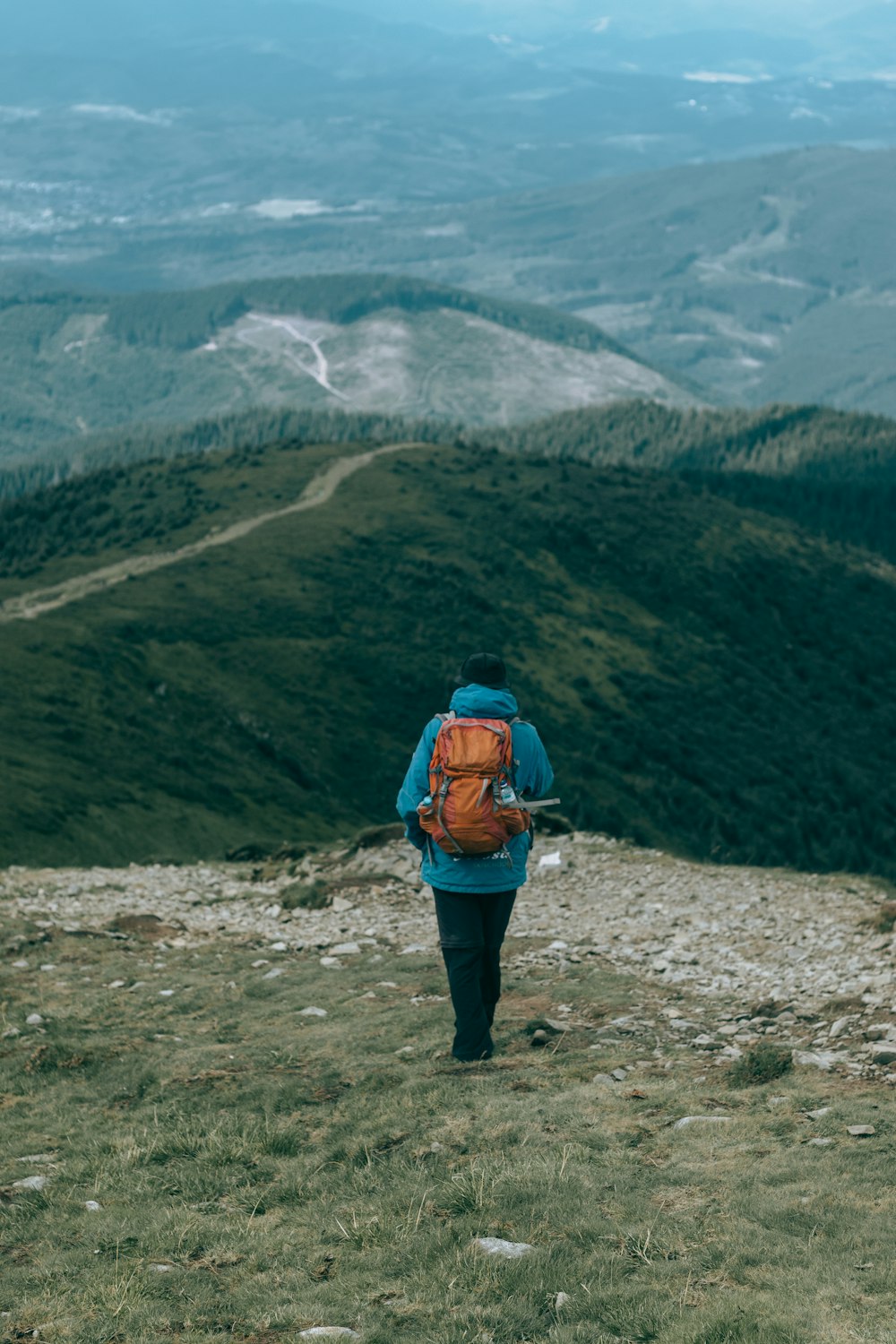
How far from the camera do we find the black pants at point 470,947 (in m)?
13.5

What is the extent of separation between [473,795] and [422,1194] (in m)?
3.78

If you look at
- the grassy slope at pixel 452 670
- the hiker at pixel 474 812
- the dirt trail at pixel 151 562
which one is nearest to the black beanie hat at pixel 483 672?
the hiker at pixel 474 812

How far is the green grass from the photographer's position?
8.74 metres

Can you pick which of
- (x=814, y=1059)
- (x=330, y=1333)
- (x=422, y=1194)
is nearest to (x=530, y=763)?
(x=814, y=1059)

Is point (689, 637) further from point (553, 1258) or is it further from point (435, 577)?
point (553, 1258)

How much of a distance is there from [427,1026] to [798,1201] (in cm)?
633

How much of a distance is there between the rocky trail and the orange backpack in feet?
9.98

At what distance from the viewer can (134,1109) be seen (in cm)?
1346

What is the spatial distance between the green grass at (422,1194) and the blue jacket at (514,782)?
1835 mm

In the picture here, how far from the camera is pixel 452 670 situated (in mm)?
75688

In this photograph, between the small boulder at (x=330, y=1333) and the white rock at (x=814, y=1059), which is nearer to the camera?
the small boulder at (x=330, y=1333)

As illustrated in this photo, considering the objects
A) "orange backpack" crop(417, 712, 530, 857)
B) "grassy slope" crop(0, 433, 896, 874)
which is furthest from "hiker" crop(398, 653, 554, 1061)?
Answer: "grassy slope" crop(0, 433, 896, 874)

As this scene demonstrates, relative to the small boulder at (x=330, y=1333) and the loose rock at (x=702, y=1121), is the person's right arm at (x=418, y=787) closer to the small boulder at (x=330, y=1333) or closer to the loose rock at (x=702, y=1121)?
the loose rock at (x=702, y=1121)

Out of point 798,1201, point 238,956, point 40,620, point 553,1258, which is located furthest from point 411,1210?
point 40,620
